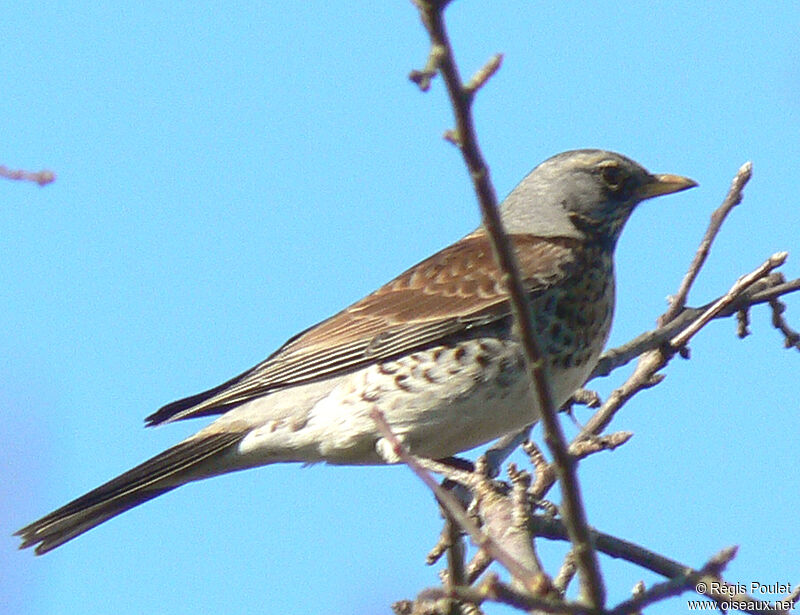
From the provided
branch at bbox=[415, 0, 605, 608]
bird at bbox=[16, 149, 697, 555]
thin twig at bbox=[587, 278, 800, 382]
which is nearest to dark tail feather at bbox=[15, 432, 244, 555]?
bird at bbox=[16, 149, 697, 555]

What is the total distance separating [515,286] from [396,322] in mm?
3386

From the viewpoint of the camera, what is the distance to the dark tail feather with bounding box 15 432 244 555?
4973mm

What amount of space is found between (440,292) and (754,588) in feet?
7.14

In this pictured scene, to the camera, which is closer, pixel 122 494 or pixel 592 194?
pixel 122 494

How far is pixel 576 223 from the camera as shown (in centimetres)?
626

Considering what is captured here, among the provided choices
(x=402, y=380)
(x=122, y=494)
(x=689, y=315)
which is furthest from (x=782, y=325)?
(x=122, y=494)

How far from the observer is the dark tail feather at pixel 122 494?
16.3 feet

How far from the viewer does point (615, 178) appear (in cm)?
635

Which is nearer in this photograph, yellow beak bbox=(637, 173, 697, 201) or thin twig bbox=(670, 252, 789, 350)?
thin twig bbox=(670, 252, 789, 350)

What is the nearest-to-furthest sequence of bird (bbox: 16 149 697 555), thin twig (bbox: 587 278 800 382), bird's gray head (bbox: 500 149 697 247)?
1. thin twig (bbox: 587 278 800 382)
2. bird (bbox: 16 149 697 555)
3. bird's gray head (bbox: 500 149 697 247)

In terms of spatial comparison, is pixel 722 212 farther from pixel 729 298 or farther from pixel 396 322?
pixel 396 322

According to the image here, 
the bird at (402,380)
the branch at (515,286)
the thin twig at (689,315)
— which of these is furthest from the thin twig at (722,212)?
the branch at (515,286)

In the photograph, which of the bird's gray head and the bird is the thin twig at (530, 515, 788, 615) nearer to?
the bird

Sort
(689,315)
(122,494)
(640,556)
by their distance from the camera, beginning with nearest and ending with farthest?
(640,556), (689,315), (122,494)
